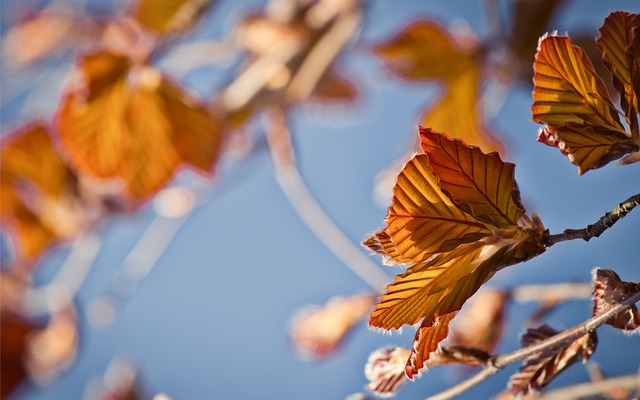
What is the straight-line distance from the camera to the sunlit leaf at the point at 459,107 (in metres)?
0.76

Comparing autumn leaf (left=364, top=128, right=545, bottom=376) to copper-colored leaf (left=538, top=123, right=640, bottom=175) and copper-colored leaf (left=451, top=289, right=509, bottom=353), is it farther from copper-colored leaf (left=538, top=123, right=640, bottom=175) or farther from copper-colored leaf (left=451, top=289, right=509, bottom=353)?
copper-colored leaf (left=451, top=289, right=509, bottom=353)

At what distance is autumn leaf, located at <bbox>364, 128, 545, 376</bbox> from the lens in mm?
249

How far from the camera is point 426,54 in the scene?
79 centimetres

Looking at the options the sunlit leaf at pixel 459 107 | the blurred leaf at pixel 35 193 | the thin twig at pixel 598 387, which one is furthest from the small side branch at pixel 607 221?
the blurred leaf at pixel 35 193

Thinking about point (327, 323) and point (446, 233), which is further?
point (327, 323)

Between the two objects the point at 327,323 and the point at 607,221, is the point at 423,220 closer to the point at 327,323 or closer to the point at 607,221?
the point at 607,221

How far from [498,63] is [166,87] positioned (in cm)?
49

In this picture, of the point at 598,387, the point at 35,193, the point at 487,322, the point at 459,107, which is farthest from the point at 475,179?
the point at 35,193

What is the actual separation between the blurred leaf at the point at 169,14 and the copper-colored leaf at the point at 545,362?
55cm

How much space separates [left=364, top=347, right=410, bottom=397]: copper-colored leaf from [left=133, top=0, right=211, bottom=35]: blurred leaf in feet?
1.67

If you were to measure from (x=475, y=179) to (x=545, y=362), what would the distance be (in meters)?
0.11

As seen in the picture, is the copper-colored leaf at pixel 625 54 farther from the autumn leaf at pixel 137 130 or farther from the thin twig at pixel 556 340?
the autumn leaf at pixel 137 130

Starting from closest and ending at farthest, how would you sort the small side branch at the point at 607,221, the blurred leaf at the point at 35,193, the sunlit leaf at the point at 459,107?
1. the small side branch at the point at 607,221
2. the sunlit leaf at the point at 459,107
3. the blurred leaf at the point at 35,193

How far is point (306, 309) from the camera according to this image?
2.52 feet
